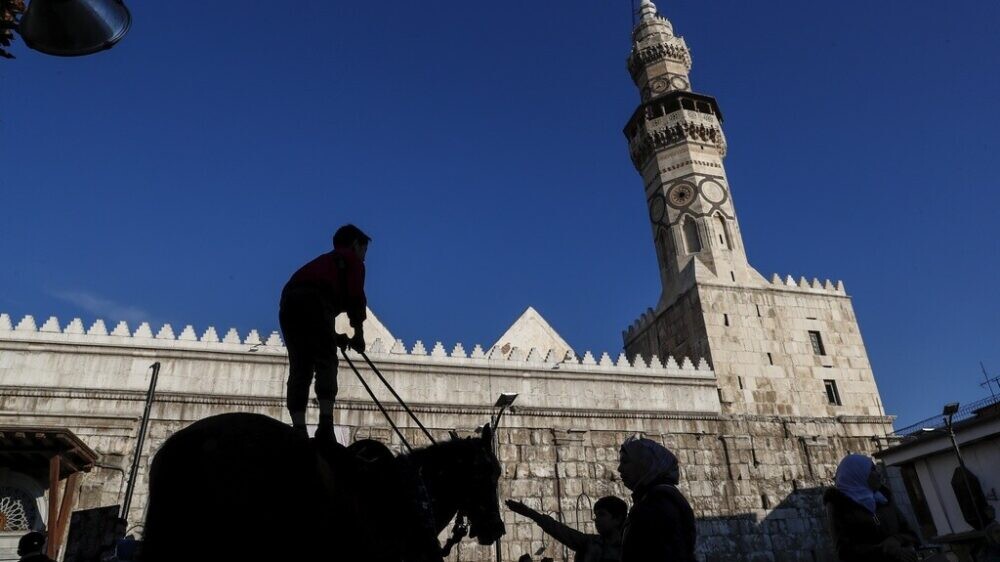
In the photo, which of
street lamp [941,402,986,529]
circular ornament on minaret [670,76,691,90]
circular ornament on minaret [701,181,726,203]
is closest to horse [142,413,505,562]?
street lamp [941,402,986,529]

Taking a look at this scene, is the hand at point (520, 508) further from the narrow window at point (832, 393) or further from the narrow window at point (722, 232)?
the narrow window at point (722, 232)

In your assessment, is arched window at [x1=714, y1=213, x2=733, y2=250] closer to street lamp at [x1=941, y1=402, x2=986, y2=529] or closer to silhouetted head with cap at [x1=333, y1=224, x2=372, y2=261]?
street lamp at [x1=941, y1=402, x2=986, y2=529]

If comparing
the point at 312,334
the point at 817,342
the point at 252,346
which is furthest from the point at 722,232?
the point at 312,334

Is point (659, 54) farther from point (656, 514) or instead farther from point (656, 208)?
point (656, 514)

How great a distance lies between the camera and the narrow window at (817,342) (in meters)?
23.5

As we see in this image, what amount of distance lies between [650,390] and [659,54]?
668 inches

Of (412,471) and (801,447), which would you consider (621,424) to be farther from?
(412,471)

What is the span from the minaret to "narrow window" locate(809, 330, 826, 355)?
2820 mm

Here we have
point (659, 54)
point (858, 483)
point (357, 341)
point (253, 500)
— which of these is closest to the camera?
point (253, 500)

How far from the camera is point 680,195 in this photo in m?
26.3

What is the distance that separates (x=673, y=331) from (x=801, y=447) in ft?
20.3

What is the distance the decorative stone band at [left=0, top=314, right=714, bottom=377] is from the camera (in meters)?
16.7

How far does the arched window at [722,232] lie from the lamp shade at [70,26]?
79.6ft

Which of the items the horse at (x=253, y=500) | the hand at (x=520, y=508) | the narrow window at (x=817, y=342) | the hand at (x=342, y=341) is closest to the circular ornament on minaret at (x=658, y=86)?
the narrow window at (x=817, y=342)
